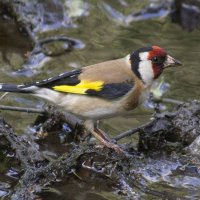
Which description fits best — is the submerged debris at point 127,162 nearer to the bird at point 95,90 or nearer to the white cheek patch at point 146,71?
the bird at point 95,90

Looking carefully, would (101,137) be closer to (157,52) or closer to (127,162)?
(127,162)

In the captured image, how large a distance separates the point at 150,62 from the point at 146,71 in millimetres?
119

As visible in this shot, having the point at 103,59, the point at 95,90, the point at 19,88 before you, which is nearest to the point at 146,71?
the point at 95,90

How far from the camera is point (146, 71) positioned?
6488 millimetres

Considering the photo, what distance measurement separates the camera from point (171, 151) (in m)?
6.68

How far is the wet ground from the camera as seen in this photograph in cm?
631

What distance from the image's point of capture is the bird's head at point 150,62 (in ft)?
21.2

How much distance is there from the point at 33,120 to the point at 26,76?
1.40 m

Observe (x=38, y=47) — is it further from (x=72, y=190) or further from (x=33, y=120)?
(x=72, y=190)

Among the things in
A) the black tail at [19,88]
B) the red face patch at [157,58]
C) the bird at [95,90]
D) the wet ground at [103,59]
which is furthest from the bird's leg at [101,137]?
the red face patch at [157,58]

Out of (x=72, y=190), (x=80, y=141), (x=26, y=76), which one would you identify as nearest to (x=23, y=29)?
(x=26, y=76)

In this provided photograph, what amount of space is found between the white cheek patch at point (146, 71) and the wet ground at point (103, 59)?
0.76m

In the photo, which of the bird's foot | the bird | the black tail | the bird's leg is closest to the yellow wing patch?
the bird

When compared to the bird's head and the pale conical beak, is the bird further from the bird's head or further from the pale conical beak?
the pale conical beak
